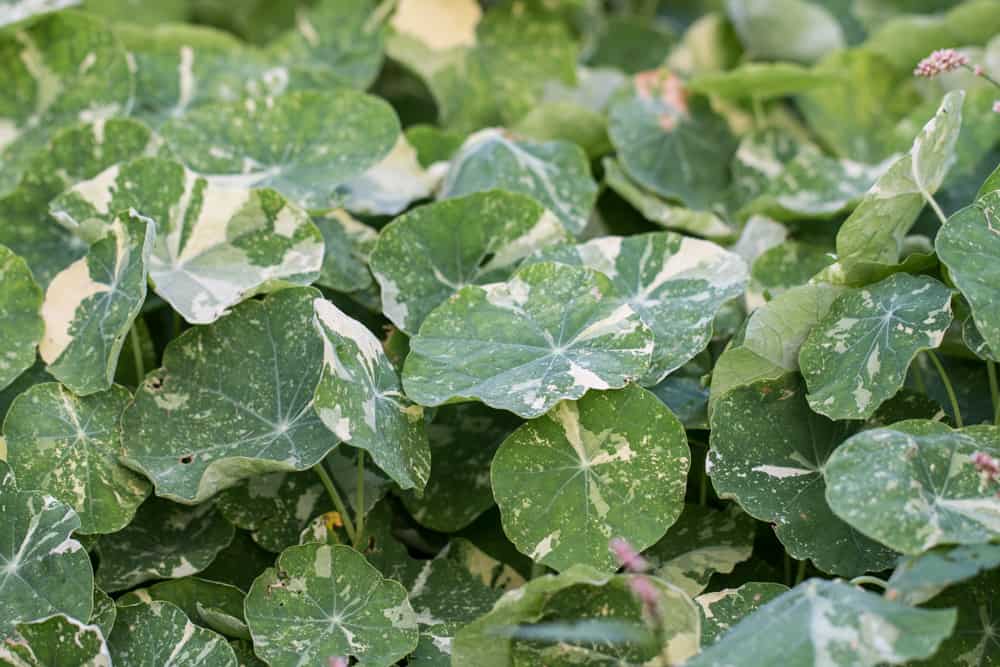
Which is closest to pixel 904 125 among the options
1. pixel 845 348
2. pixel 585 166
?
pixel 585 166

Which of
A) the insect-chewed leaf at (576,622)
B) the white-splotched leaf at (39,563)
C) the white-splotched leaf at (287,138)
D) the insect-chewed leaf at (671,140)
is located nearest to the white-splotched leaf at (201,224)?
the white-splotched leaf at (287,138)

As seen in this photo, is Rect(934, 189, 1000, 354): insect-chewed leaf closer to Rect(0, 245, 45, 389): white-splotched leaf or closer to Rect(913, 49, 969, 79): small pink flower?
Rect(913, 49, 969, 79): small pink flower

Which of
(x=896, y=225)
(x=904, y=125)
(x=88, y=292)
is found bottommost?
(x=88, y=292)

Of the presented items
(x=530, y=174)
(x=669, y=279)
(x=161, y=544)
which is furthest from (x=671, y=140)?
(x=161, y=544)

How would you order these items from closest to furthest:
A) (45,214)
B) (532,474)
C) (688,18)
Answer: (532,474), (45,214), (688,18)

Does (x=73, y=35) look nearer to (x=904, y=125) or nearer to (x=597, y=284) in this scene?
(x=597, y=284)

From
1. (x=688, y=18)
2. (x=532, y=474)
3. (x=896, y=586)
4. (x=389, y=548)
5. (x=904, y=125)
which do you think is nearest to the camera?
(x=896, y=586)

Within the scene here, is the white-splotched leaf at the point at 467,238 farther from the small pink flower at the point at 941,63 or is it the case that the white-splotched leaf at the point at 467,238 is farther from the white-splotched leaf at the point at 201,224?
the small pink flower at the point at 941,63
